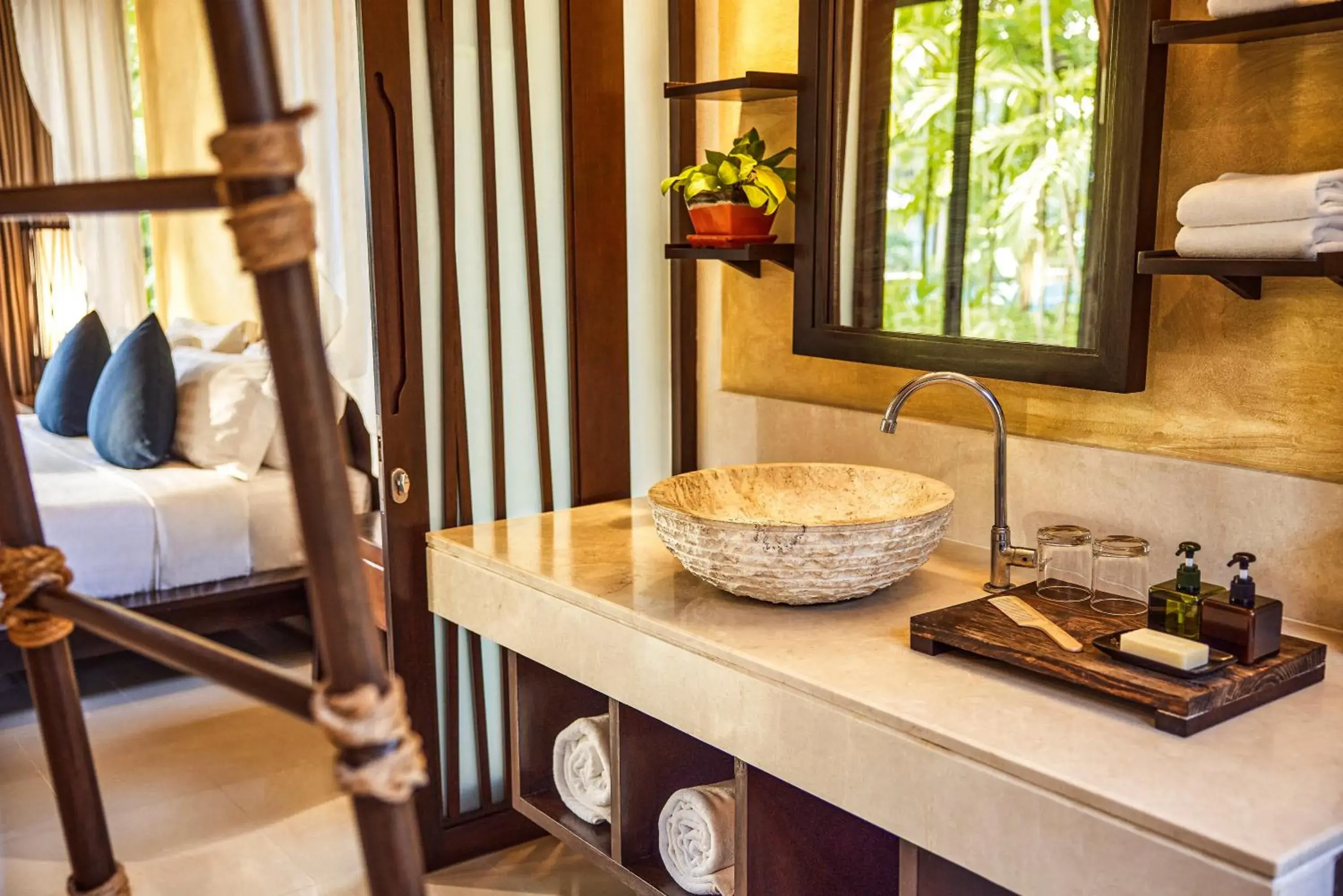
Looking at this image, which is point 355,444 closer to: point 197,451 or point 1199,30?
point 197,451

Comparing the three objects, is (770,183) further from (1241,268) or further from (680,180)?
(1241,268)

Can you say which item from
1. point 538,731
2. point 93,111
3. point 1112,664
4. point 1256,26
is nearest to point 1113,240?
point 1256,26

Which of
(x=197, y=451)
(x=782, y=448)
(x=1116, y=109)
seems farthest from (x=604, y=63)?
(x=197, y=451)

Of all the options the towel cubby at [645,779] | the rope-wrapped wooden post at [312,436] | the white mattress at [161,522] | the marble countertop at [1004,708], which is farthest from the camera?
the white mattress at [161,522]

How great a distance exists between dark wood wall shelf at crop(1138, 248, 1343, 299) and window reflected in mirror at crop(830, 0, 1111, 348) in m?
0.19

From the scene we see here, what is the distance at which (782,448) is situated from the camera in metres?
2.75

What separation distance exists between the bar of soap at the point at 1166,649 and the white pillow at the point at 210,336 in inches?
144

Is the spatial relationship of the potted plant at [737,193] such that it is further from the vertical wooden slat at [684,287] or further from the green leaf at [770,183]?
the vertical wooden slat at [684,287]

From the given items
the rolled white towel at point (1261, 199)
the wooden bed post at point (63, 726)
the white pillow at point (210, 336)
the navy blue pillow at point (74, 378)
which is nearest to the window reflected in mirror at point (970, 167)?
the rolled white towel at point (1261, 199)

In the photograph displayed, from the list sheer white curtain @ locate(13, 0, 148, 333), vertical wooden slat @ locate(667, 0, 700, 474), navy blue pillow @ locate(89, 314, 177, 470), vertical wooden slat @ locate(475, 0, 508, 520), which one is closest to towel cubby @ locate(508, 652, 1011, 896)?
vertical wooden slat @ locate(475, 0, 508, 520)

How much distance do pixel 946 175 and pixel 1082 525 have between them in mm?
653

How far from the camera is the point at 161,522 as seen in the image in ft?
12.4

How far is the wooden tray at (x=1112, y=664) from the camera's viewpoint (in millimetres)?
1504

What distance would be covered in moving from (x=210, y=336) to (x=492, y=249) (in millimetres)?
2447
